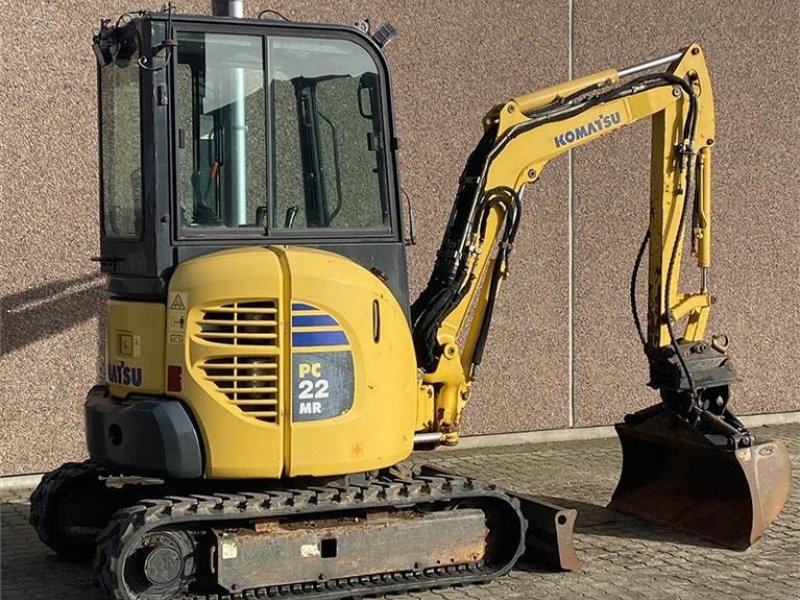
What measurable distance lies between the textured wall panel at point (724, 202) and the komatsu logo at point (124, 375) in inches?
215

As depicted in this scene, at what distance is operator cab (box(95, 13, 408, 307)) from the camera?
6246 millimetres

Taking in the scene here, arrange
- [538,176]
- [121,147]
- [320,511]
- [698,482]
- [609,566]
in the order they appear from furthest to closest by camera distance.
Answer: [698,482] → [538,176] → [609,566] → [121,147] → [320,511]

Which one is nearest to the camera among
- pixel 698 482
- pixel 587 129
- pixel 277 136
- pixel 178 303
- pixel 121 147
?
pixel 178 303

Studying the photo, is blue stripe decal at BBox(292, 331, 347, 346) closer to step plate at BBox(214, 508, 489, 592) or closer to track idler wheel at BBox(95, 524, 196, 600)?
step plate at BBox(214, 508, 489, 592)

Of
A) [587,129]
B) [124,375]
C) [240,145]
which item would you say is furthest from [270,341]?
[587,129]

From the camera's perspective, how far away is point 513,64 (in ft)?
35.6

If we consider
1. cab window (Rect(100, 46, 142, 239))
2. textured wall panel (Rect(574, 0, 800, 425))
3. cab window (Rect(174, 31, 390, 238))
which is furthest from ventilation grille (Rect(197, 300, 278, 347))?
textured wall panel (Rect(574, 0, 800, 425))

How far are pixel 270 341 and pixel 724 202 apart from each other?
667 centimetres

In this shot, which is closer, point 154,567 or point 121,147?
point 154,567

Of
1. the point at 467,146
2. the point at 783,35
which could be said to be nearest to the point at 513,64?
the point at 467,146

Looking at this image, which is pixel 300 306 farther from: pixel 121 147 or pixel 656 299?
pixel 656 299

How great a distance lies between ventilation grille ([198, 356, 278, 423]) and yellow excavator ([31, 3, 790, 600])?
0.04 feet

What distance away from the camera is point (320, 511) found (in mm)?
6324

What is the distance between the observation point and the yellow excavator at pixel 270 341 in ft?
20.2
